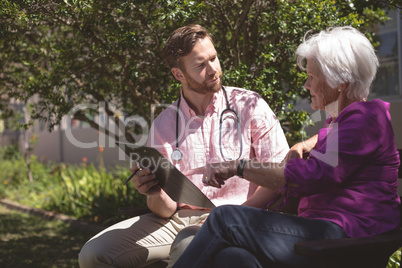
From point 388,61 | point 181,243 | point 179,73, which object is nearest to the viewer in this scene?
point 181,243

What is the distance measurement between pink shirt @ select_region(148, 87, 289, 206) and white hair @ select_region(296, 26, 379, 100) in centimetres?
70

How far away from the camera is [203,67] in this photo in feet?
9.79

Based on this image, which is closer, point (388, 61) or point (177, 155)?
point (177, 155)

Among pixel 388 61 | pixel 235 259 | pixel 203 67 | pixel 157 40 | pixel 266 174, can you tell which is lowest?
pixel 235 259

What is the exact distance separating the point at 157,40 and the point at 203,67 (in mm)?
1591

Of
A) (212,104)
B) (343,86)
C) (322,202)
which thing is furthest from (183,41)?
(322,202)

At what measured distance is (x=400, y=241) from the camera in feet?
6.53

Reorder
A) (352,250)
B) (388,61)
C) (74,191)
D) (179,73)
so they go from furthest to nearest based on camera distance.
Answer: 1. (74,191)
2. (388,61)
3. (179,73)
4. (352,250)

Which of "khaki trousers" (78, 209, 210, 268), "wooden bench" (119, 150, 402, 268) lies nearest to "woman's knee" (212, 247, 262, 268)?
"wooden bench" (119, 150, 402, 268)

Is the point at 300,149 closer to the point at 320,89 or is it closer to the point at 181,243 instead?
the point at 320,89

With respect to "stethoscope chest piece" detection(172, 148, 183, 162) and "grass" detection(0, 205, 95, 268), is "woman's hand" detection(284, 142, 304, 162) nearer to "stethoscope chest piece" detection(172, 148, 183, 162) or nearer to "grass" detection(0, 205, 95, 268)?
"stethoscope chest piece" detection(172, 148, 183, 162)

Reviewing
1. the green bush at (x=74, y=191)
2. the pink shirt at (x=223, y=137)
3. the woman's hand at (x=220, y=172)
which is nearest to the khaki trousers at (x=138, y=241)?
the pink shirt at (x=223, y=137)

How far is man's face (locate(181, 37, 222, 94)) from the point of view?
9.76 feet

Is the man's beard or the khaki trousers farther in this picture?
the man's beard
